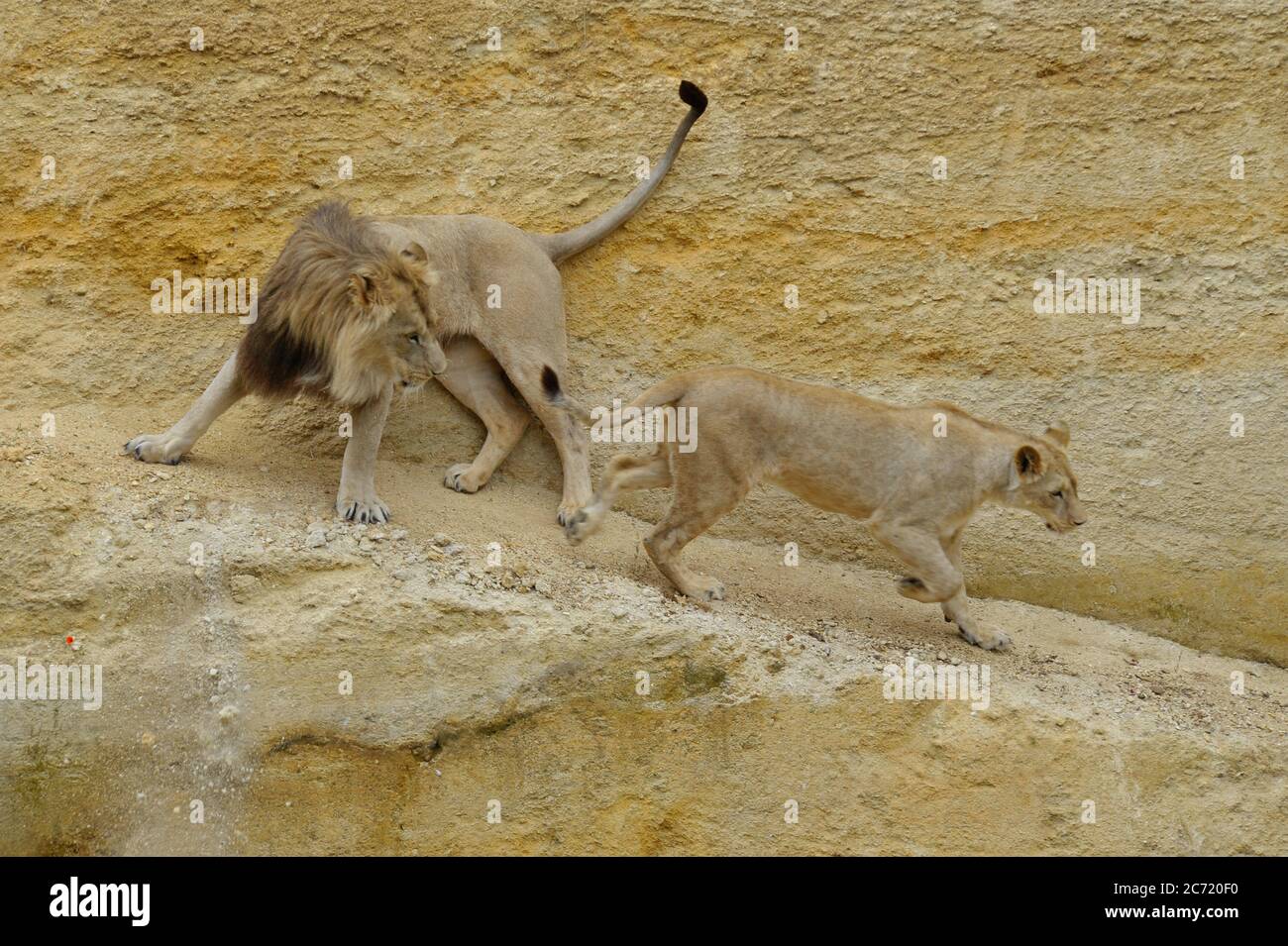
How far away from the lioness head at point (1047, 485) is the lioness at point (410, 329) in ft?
7.48

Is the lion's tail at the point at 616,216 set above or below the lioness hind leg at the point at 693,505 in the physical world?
above

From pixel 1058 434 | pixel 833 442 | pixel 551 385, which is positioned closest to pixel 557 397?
pixel 551 385

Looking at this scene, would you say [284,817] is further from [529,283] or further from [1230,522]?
[1230,522]

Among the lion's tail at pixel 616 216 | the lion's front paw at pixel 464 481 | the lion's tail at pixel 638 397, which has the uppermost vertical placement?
the lion's tail at pixel 616 216

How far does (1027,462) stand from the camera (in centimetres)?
739

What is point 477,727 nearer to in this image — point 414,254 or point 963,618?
point 414,254

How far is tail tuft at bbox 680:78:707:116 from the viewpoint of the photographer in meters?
8.26

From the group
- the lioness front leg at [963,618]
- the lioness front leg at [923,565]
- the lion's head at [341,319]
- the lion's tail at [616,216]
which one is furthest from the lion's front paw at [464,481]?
the lioness front leg at [963,618]

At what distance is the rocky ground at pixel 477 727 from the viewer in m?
6.27

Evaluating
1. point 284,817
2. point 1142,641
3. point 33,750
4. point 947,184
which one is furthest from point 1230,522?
point 33,750

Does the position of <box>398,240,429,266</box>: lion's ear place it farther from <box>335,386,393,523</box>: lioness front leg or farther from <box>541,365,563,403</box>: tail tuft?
<box>541,365,563,403</box>: tail tuft

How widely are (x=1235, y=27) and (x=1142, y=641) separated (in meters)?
3.52

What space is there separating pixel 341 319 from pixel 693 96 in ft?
8.16

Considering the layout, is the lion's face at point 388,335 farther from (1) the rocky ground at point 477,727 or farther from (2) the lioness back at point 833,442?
(2) the lioness back at point 833,442
